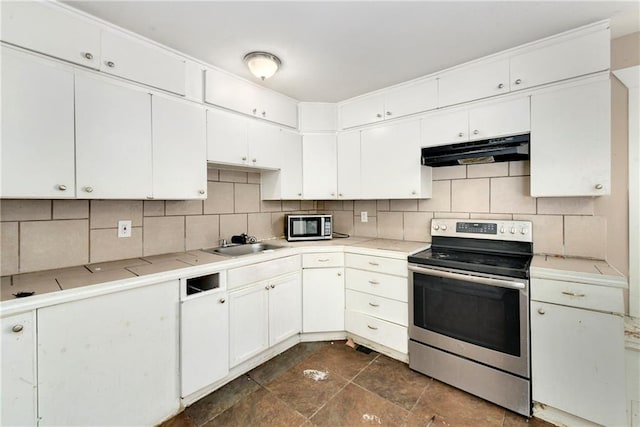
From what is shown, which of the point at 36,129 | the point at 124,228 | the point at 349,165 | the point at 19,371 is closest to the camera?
the point at 19,371

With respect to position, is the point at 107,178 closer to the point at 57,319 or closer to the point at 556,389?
Answer: the point at 57,319

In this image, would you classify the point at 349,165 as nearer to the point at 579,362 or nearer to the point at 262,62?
the point at 262,62

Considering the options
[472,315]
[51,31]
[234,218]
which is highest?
[51,31]

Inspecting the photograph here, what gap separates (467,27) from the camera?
175 centimetres

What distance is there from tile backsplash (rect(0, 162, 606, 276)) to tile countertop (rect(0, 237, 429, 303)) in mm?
123

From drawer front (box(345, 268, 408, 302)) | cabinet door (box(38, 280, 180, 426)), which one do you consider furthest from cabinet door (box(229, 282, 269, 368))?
drawer front (box(345, 268, 408, 302))

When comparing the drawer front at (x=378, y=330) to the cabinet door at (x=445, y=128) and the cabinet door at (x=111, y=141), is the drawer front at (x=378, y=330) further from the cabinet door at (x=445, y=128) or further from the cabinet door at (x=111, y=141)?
the cabinet door at (x=111, y=141)

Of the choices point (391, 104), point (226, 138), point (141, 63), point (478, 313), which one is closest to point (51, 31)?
point (141, 63)

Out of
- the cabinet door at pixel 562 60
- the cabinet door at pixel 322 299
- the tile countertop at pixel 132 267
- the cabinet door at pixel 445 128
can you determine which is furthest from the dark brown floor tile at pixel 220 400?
the cabinet door at pixel 562 60

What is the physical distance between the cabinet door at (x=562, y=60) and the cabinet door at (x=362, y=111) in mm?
1081

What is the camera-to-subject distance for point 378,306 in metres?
2.43

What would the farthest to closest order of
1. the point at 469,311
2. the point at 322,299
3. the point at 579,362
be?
the point at 322,299
the point at 469,311
the point at 579,362

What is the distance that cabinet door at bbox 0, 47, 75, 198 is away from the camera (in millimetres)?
1382

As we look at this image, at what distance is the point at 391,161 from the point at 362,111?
624mm
